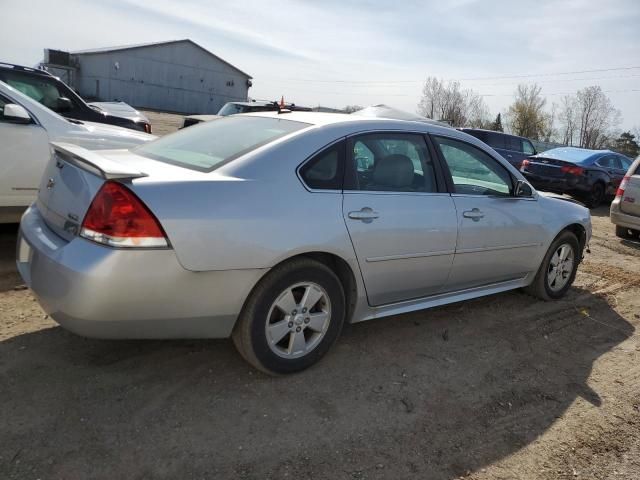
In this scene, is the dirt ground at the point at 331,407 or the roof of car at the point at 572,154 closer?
the dirt ground at the point at 331,407

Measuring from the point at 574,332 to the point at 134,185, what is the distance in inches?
146

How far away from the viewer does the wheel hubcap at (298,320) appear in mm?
3016

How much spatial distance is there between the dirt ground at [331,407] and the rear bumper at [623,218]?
200 inches

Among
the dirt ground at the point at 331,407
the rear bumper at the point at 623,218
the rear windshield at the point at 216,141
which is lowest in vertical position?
the dirt ground at the point at 331,407

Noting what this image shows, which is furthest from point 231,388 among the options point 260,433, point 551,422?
point 551,422

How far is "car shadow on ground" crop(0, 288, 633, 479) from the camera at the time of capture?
243 centimetres

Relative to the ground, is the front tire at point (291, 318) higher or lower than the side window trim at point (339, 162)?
lower

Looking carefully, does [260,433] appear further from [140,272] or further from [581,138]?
[581,138]

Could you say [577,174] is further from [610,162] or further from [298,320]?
[298,320]

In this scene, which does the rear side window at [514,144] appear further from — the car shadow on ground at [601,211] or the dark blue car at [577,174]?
the car shadow on ground at [601,211]

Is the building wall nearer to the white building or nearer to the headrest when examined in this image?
the white building

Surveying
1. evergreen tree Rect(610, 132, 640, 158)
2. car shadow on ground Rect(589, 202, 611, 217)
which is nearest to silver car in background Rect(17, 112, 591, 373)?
car shadow on ground Rect(589, 202, 611, 217)

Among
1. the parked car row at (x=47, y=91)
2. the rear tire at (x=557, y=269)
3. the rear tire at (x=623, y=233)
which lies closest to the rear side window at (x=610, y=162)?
the rear tire at (x=623, y=233)

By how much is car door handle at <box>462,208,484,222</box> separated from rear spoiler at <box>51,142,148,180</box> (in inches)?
90.8
